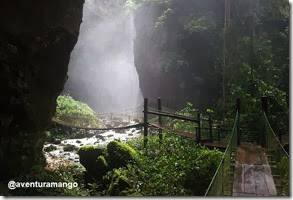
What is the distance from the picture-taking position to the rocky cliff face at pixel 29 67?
17.4ft

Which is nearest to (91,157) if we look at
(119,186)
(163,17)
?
(119,186)

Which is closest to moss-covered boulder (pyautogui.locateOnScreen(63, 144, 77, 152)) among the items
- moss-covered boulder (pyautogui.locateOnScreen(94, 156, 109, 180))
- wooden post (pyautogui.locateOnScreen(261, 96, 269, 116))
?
moss-covered boulder (pyautogui.locateOnScreen(94, 156, 109, 180))

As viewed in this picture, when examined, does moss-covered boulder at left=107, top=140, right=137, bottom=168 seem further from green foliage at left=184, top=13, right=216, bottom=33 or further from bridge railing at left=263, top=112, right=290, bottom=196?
green foliage at left=184, top=13, right=216, bottom=33

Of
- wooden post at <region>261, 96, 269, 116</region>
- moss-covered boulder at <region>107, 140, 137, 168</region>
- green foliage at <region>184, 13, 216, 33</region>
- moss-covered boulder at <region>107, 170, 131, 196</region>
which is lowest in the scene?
moss-covered boulder at <region>107, 170, 131, 196</region>

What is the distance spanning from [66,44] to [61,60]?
347mm

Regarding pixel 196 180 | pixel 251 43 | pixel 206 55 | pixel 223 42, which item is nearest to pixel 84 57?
pixel 206 55

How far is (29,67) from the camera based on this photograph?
19.4ft

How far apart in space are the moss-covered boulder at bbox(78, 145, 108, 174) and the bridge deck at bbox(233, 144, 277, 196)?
2.80m

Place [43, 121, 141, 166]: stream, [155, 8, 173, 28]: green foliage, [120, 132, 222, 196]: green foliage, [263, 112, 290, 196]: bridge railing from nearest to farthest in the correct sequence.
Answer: [263, 112, 290, 196]: bridge railing < [120, 132, 222, 196]: green foliage < [43, 121, 141, 166]: stream < [155, 8, 173, 28]: green foliage

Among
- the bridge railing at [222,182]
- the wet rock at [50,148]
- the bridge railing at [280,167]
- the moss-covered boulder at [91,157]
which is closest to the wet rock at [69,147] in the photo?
the wet rock at [50,148]

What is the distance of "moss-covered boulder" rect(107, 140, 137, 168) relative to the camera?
6.27 meters

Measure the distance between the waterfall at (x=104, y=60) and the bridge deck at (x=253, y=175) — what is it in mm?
14190

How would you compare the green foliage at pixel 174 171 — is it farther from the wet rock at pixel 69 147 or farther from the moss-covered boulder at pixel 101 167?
the wet rock at pixel 69 147

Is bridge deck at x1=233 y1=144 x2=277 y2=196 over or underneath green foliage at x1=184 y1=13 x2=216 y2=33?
underneath
